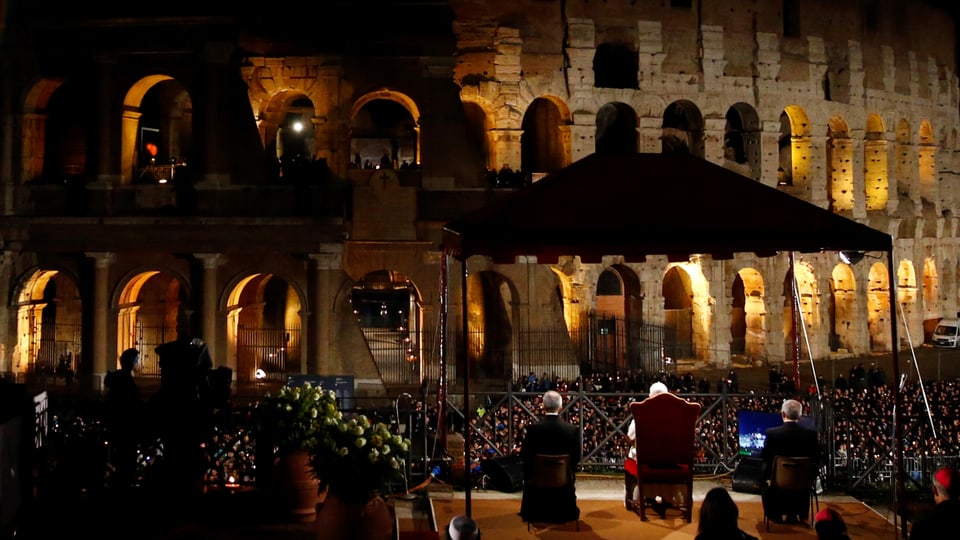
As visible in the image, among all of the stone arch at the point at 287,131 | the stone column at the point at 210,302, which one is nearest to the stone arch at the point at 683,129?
the stone arch at the point at 287,131

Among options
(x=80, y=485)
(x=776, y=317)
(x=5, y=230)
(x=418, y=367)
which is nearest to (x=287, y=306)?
(x=418, y=367)

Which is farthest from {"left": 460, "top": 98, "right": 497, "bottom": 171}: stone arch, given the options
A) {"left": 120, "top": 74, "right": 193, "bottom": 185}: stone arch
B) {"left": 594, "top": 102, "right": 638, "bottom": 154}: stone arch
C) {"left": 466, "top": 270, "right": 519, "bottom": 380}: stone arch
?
{"left": 120, "top": 74, "right": 193, "bottom": 185}: stone arch

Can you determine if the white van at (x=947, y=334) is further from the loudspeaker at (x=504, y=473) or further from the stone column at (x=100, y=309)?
the stone column at (x=100, y=309)

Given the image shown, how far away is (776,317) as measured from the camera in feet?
99.1

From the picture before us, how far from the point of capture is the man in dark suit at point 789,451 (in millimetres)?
8742

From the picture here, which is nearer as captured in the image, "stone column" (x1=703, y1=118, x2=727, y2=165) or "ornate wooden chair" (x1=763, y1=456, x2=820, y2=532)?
"ornate wooden chair" (x1=763, y1=456, x2=820, y2=532)

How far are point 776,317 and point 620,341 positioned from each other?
6060 mm

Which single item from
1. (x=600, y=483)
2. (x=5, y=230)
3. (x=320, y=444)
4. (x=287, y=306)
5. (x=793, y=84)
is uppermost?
(x=793, y=84)

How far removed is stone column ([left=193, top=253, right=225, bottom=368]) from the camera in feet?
72.0

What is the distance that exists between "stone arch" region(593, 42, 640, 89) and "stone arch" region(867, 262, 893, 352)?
12.8m

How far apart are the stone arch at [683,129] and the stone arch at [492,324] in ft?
24.6

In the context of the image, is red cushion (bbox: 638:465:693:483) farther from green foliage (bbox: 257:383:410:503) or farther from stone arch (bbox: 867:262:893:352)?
stone arch (bbox: 867:262:893:352)

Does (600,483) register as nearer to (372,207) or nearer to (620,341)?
(372,207)

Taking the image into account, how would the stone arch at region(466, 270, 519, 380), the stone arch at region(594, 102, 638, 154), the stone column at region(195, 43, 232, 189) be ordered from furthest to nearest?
the stone arch at region(594, 102, 638, 154), the stone arch at region(466, 270, 519, 380), the stone column at region(195, 43, 232, 189)
